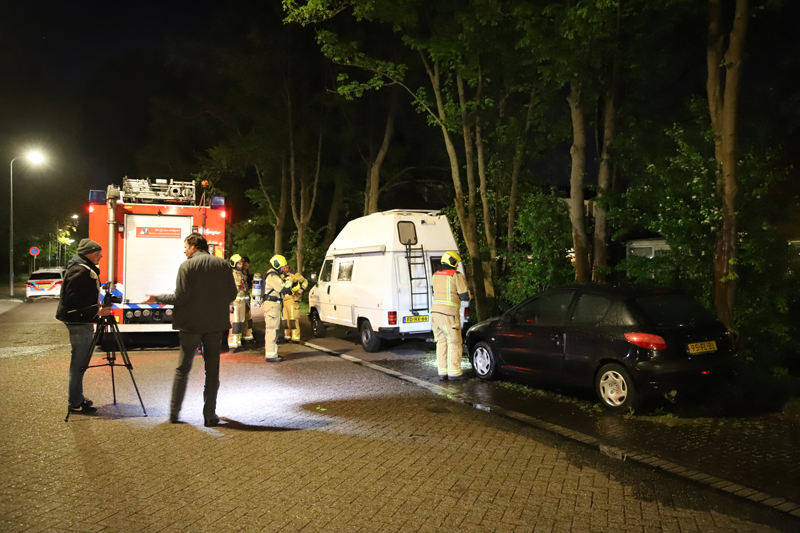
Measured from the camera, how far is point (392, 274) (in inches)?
432

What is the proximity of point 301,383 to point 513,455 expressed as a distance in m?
4.04

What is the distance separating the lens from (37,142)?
120ft

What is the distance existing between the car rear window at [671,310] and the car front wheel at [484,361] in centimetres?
248

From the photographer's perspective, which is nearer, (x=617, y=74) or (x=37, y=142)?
(x=617, y=74)

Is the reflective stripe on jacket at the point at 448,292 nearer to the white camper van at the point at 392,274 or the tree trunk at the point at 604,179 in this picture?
the white camper van at the point at 392,274

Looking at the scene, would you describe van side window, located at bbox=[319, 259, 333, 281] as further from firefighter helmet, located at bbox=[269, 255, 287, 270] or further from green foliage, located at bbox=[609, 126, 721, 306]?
green foliage, located at bbox=[609, 126, 721, 306]

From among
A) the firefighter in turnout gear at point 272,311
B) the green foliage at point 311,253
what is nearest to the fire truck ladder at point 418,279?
the firefighter in turnout gear at point 272,311

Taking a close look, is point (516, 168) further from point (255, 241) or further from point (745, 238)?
point (255, 241)

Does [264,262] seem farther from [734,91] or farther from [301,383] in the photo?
[734,91]

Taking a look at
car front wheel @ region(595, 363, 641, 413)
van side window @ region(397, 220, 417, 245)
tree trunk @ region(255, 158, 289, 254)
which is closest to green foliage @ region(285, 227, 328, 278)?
tree trunk @ region(255, 158, 289, 254)

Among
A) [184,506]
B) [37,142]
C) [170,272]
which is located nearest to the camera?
[184,506]

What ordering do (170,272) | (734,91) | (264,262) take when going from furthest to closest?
(264,262), (170,272), (734,91)

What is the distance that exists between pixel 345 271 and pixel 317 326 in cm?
220

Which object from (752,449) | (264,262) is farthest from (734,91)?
(264,262)
